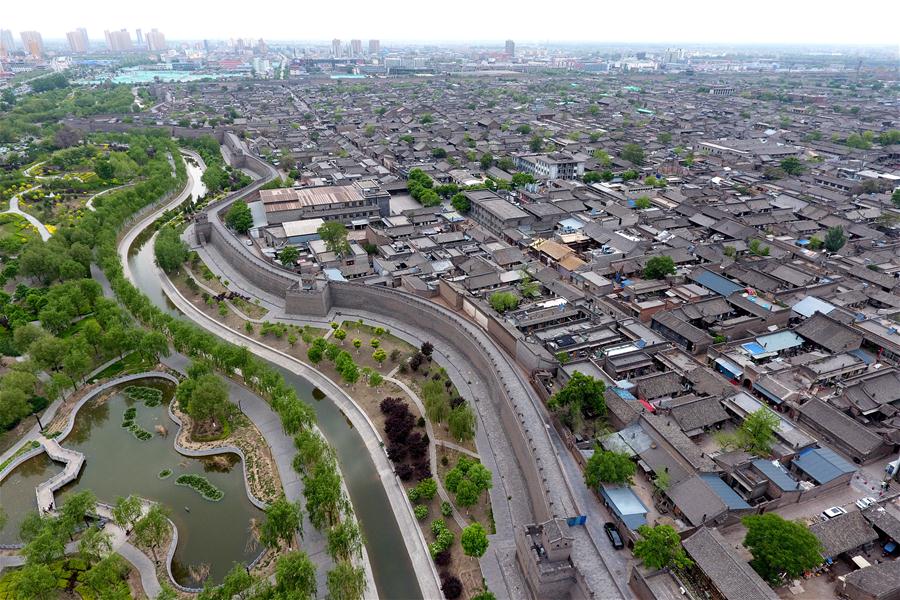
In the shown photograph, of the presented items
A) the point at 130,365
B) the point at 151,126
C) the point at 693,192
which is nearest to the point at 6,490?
the point at 130,365

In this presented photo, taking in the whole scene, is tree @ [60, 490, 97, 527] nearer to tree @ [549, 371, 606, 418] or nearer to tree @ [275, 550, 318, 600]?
tree @ [275, 550, 318, 600]

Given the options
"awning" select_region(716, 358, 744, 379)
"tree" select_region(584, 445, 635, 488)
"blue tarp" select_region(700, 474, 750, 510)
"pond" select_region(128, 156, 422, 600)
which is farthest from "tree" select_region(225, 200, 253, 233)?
"blue tarp" select_region(700, 474, 750, 510)

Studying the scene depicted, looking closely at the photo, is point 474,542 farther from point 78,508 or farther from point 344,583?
point 78,508

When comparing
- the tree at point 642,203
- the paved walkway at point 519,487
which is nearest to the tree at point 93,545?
the paved walkway at point 519,487

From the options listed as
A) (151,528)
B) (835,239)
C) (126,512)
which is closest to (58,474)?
(126,512)

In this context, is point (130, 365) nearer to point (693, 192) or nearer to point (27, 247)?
point (27, 247)
